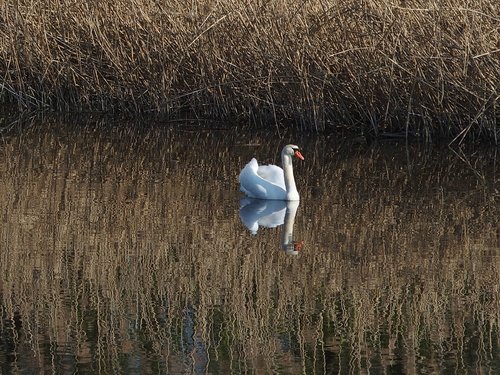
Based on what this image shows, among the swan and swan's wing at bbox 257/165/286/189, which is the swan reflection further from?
swan's wing at bbox 257/165/286/189

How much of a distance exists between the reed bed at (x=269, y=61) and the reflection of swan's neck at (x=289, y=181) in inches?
82.2

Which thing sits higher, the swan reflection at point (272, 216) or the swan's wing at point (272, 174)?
the swan's wing at point (272, 174)

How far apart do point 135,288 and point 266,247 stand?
4.61 feet

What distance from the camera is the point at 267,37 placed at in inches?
543

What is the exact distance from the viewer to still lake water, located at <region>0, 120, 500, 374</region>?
6.29 metres

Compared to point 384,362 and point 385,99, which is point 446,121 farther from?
point 384,362

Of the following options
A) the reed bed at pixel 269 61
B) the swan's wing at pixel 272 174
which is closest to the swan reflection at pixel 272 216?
the swan's wing at pixel 272 174

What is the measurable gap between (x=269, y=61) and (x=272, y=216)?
4224 millimetres

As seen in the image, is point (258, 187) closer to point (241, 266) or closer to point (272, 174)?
point (272, 174)

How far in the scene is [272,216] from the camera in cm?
1002

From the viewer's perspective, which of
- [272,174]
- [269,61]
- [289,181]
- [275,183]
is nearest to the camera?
[289,181]

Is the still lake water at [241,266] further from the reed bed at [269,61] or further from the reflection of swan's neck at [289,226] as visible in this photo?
the reed bed at [269,61]

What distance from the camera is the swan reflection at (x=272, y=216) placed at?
877 cm

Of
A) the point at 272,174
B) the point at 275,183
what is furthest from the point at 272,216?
the point at 272,174
